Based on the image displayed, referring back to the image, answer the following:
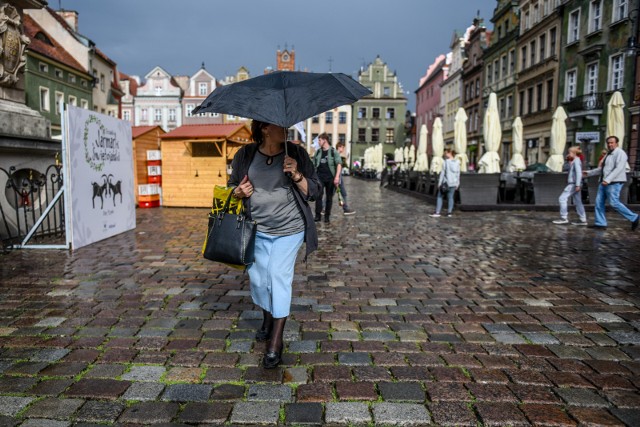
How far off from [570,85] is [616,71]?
463 centimetres

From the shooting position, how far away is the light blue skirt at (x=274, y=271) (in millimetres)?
3486

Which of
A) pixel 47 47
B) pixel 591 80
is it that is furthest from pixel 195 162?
pixel 47 47

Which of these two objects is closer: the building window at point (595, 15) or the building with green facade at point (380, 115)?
the building window at point (595, 15)

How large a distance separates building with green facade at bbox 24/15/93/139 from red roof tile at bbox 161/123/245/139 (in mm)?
17685

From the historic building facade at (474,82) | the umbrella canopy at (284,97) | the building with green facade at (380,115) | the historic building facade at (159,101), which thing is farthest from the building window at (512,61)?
the historic building facade at (159,101)

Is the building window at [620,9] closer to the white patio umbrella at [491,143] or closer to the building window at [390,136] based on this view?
the white patio umbrella at [491,143]

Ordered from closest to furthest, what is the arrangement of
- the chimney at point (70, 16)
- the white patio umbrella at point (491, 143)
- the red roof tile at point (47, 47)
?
1. the white patio umbrella at point (491, 143)
2. the red roof tile at point (47, 47)
3. the chimney at point (70, 16)

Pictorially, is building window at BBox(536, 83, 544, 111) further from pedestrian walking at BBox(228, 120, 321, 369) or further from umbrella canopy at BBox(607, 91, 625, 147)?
pedestrian walking at BBox(228, 120, 321, 369)

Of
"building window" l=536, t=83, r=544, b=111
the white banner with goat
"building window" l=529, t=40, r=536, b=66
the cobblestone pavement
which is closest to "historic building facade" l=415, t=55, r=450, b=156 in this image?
"building window" l=529, t=40, r=536, b=66

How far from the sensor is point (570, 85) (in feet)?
101

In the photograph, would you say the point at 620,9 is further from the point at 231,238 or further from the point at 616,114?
the point at 231,238

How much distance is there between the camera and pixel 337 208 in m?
15.8

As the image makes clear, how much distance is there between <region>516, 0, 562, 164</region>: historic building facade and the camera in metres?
32.8

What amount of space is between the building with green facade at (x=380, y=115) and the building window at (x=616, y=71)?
49155 mm
